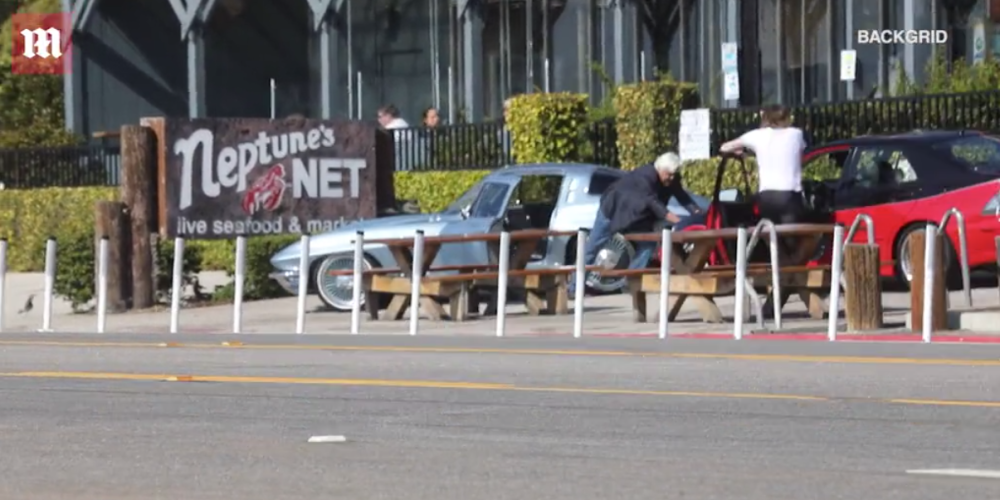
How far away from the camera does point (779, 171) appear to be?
1833cm

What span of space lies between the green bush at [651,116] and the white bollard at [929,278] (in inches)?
421

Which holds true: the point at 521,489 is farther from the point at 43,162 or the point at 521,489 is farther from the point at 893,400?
the point at 43,162

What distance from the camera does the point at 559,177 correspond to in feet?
73.5

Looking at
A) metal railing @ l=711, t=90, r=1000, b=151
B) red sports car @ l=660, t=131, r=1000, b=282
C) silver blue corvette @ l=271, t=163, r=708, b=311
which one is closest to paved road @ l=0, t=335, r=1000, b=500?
red sports car @ l=660, t=131, r=1000, b=282

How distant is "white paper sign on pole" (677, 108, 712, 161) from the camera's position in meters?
24.1

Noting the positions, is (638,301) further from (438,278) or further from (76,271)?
(76,271)

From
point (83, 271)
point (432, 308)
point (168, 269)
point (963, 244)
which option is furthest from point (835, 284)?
point (83, 271)

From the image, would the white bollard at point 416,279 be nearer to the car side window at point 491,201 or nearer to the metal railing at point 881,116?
the car side window at point 491,201

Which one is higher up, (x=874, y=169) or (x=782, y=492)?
(x=874, y=169)

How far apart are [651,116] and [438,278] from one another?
7.23m

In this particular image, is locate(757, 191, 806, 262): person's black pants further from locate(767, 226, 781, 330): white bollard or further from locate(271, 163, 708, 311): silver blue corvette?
locate(271, 163, 708, 311): silver blue corvette

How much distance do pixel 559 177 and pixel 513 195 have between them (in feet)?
1.93

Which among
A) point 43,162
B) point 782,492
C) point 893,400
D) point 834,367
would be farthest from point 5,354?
point 43,162

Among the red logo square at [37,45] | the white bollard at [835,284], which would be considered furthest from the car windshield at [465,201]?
the red logo square at [37,45]
